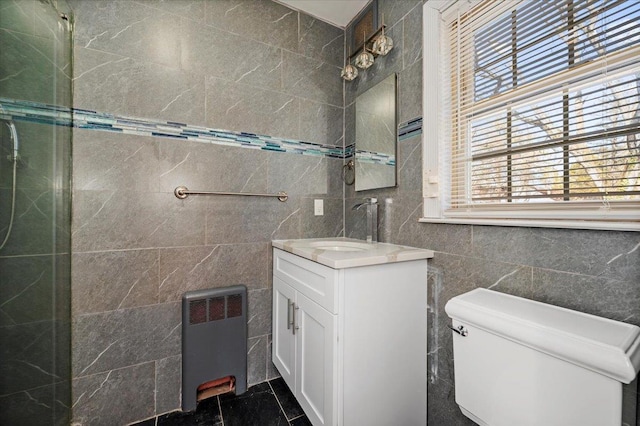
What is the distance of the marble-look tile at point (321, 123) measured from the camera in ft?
5.95

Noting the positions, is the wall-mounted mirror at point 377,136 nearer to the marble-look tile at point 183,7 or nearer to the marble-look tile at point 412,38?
the marble-look tile at point 412,38

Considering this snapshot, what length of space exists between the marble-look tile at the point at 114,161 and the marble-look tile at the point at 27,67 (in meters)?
0.22

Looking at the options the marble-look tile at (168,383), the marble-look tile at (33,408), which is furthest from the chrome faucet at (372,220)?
the marble-look tile at (33,408)

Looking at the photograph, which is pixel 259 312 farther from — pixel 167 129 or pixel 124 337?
pixel 167 129

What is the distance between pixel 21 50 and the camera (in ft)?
3.13

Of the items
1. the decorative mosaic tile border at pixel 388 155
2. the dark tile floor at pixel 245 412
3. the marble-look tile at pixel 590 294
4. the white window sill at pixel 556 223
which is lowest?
the dark tile floor at pixel 245 412

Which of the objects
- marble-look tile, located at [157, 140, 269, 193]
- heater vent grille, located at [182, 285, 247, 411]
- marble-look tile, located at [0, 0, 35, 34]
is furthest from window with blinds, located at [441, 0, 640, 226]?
marble-look tile, located at [0, 0, 35, 34]

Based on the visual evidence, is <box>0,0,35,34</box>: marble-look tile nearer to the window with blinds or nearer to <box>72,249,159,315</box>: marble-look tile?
<box>72,249,159,315</box>: marble-look tile

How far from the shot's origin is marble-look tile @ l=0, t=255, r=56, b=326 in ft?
2.96

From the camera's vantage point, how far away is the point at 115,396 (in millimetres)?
1303

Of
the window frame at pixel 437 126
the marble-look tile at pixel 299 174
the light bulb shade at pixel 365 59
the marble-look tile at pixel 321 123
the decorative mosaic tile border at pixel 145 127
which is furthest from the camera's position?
the marble-look tile at pixel 321 123

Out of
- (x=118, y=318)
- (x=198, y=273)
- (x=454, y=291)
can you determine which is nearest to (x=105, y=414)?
(x=118, y=318)

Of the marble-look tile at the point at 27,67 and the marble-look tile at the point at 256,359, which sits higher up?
the marble-look tile at the point at 27,67

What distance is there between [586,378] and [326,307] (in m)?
0.77
